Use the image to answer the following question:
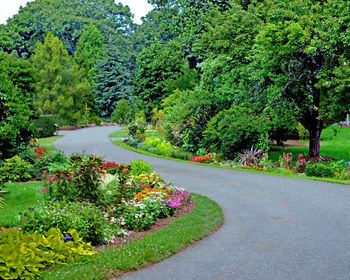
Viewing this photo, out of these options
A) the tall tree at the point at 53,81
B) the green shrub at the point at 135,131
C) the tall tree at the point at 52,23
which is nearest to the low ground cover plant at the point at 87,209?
the green shrub at the point at 135,131

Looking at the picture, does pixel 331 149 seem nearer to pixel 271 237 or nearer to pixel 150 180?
pixel 150 180

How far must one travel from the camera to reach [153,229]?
7.22m

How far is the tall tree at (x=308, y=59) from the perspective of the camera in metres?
15.2

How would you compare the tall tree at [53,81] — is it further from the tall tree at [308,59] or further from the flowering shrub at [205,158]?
the tall tree at [308,59]

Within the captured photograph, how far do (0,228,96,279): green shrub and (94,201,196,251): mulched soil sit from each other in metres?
0.54

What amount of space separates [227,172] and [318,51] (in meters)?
7.34

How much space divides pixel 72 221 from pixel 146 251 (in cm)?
135

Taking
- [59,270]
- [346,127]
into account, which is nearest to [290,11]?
[59,270]

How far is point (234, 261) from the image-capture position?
Answer: 5.53 m

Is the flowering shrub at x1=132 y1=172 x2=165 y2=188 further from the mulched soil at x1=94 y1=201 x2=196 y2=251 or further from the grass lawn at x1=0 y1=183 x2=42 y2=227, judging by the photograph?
the grass lawn at x1=0 y1=183 x2=42 y2=227

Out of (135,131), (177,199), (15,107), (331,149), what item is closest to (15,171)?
(15,107)

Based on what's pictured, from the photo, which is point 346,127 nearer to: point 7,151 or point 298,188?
point 298,188

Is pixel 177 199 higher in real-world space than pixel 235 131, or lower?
lower

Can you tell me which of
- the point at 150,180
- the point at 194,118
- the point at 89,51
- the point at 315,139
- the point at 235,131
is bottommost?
the point at 150,180
